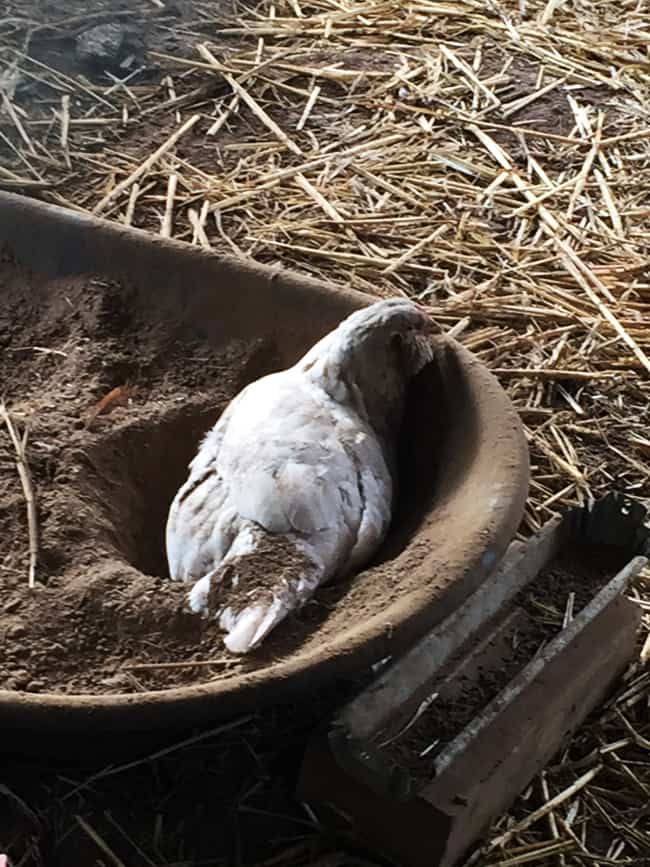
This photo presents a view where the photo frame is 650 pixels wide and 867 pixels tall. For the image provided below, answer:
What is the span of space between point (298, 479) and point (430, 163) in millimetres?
1875

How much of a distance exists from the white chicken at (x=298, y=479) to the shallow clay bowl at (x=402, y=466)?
2.1 inches

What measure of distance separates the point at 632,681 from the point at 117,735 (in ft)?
2.87

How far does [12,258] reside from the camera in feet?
8.50

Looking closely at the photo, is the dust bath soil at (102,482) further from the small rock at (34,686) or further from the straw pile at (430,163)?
the straw pile at (430,163)

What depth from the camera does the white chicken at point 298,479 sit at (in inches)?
72.4

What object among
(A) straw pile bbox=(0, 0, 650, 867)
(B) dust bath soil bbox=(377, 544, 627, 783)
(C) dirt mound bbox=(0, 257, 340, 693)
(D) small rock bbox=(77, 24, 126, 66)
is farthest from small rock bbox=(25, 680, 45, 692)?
(D) small rock bbox=(77, 24, 126, 66)

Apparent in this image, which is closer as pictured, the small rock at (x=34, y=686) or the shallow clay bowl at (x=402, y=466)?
the shallow clay bowl at (x=402, y=466)

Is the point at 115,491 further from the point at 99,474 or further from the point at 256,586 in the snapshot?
the point at 256,586

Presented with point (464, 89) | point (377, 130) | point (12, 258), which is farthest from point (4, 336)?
point (464, 89)

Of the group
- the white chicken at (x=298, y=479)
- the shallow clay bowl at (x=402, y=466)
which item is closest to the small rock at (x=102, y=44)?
the shallow clay bowl at (x=402, y=466)

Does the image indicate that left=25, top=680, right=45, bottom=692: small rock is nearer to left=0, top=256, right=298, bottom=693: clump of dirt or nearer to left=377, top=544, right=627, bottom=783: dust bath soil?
left=0, top=256, right=298, bottom=693: clump of dirt

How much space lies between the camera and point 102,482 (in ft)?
7.20

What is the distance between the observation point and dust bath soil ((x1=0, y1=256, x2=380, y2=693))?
1.79 metres

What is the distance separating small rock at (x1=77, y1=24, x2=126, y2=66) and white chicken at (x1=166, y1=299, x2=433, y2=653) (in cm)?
207
